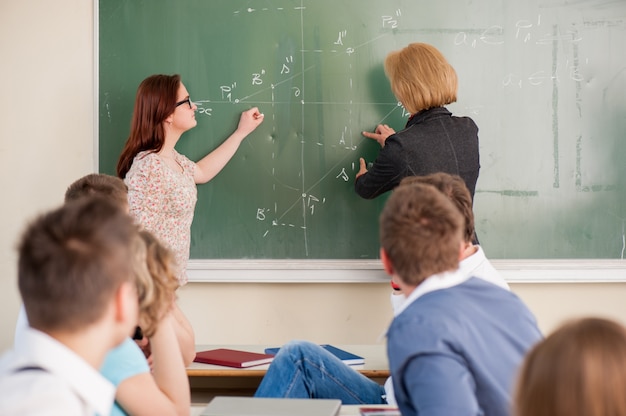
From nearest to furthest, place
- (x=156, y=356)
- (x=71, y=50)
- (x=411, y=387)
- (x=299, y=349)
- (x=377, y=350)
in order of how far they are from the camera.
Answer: (x=411, y=387) < (x=156, y=356) < (x=299, y=349) < (x=377, y=350) < (x=71, y=50)

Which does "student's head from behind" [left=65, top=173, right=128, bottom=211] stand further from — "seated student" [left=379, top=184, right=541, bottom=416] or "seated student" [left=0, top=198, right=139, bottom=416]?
"seated student" [left=0, top=198, right=139, bottom=416]

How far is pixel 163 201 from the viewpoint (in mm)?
3553

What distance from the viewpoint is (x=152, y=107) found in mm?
3646

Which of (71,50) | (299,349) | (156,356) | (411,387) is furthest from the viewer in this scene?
(71,50)

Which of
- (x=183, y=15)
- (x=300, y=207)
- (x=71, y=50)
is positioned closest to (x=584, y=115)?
(x=300, y=207)

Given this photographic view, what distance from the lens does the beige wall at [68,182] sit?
383 cm

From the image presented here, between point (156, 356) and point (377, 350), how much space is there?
1.55 m

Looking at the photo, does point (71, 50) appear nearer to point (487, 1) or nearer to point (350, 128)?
point (350, 128)

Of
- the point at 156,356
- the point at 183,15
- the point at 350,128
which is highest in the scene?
the point at 183,15

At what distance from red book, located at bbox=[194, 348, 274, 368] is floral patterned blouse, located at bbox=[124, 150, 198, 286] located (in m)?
0.48

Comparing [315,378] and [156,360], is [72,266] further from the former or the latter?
[315,378]

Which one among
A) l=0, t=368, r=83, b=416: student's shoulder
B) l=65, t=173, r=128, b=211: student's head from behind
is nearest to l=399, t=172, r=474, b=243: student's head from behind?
l=65, t=173, r=128, b=211: student's head from behind

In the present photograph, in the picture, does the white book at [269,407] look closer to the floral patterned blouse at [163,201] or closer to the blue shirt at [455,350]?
the blue shirt at [455,350]

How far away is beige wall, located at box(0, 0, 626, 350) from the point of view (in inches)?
151
